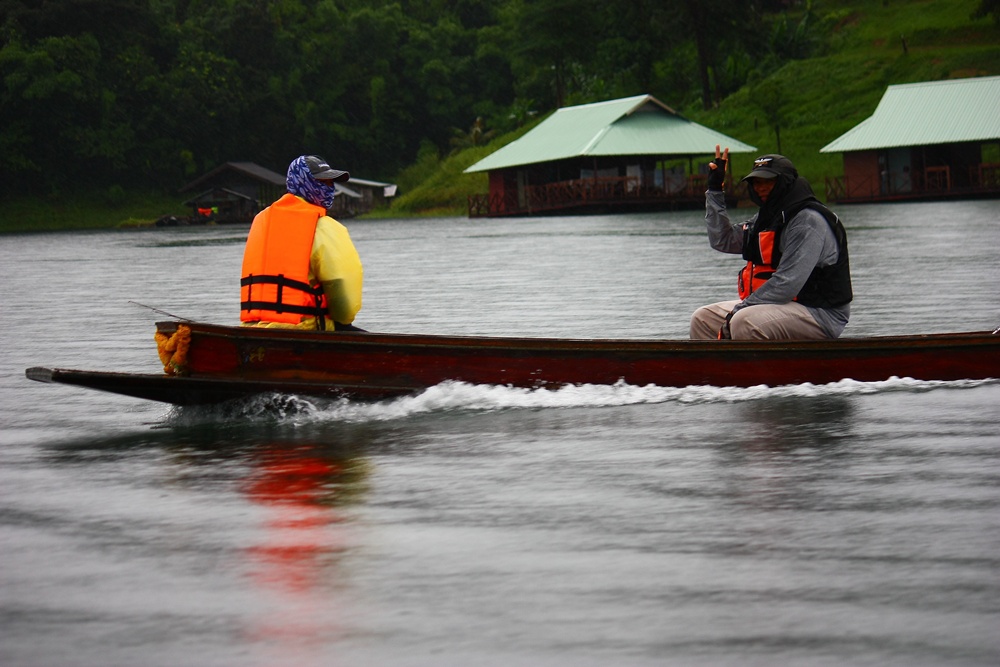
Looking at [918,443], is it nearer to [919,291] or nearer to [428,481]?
[428,481]

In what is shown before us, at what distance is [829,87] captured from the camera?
234 ft

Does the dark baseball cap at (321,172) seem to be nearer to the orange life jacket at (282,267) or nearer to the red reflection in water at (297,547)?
the orange life jacket at (282,267)

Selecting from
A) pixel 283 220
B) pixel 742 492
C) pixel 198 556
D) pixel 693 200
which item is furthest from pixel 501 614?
pixel 693 200

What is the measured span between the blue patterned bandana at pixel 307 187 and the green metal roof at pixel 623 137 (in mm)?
50954

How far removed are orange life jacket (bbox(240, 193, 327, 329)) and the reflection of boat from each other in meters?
0.24

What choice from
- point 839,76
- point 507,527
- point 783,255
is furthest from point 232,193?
point 507,527

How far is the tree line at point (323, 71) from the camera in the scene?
88938 millimetres

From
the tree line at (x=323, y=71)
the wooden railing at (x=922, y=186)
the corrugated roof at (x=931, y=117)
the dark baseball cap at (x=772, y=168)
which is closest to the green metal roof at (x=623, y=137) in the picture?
the wooden railing at (x=922, y=186)

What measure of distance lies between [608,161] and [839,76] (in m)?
15.0

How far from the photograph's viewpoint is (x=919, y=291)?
17547 mm

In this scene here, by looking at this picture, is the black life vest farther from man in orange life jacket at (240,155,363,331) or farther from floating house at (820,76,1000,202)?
floating house at (820,76,1000,202)

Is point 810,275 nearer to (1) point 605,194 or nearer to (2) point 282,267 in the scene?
(2) point 282,267

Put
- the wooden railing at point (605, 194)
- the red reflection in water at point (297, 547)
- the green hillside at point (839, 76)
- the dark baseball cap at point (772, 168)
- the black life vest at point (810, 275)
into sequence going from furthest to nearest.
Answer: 1. the green hillside at point (839, 76)
2. the wooden railing at point (605, 194)
3. the black life vest at point (810, 275)
4. the dark baseball cap at point (772, 168)
5. the red reflection in water at point (297, 547)

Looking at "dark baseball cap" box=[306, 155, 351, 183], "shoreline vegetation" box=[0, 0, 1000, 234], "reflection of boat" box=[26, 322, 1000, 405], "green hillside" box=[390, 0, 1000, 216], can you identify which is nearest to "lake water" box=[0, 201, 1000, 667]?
"reflection of boat" box=[26, 322, 1000, 405]
